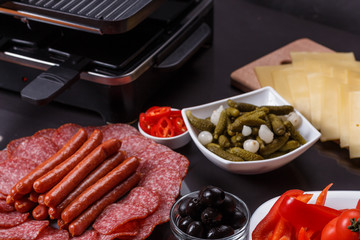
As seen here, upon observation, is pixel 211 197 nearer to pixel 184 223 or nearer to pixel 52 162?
pixel 184 223

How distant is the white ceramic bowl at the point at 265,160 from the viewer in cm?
164

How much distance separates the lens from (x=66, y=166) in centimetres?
161

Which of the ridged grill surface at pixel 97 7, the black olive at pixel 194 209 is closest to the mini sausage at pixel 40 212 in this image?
the black olive at pixel 194 209

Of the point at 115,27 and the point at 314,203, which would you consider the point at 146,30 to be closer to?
the point at 115,27

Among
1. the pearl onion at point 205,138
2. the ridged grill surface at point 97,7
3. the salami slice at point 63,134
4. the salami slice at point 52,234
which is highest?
the ridged grill surface at point 97,7

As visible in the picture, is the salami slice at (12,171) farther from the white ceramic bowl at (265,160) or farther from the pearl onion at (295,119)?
the pearl onion at (295,119)

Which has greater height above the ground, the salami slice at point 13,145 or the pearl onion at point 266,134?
the pearl onion at point 266,134

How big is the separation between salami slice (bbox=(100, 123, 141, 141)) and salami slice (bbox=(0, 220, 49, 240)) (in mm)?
463

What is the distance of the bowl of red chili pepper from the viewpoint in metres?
1.87

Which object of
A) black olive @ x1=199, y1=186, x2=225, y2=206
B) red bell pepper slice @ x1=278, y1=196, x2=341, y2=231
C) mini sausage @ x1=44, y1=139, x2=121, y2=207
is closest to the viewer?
red bell pepper slice @ x1=278, y1=196, x2=341, y2=231

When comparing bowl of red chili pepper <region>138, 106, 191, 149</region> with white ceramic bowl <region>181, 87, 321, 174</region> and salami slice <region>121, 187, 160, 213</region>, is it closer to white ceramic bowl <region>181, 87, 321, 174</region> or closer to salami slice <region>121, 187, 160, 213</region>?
white ceramic bowl <region>181, 87, 321, 174</region>

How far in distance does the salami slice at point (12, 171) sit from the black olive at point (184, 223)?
619mm

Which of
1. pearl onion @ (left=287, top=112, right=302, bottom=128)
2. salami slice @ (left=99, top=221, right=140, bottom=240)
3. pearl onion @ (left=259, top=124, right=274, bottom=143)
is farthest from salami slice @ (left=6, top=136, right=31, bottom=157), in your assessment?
pearl onion @ (left=287, top=112, right=302, bottom=128)

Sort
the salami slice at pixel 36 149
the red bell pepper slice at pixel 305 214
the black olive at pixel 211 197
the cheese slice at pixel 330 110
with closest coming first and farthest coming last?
the red bell pepper slice at pixel 305 214 < the black olive at pixel 211 197 < the salami slice at pixel 36 149 < the cheese slice at pixel 330 110
